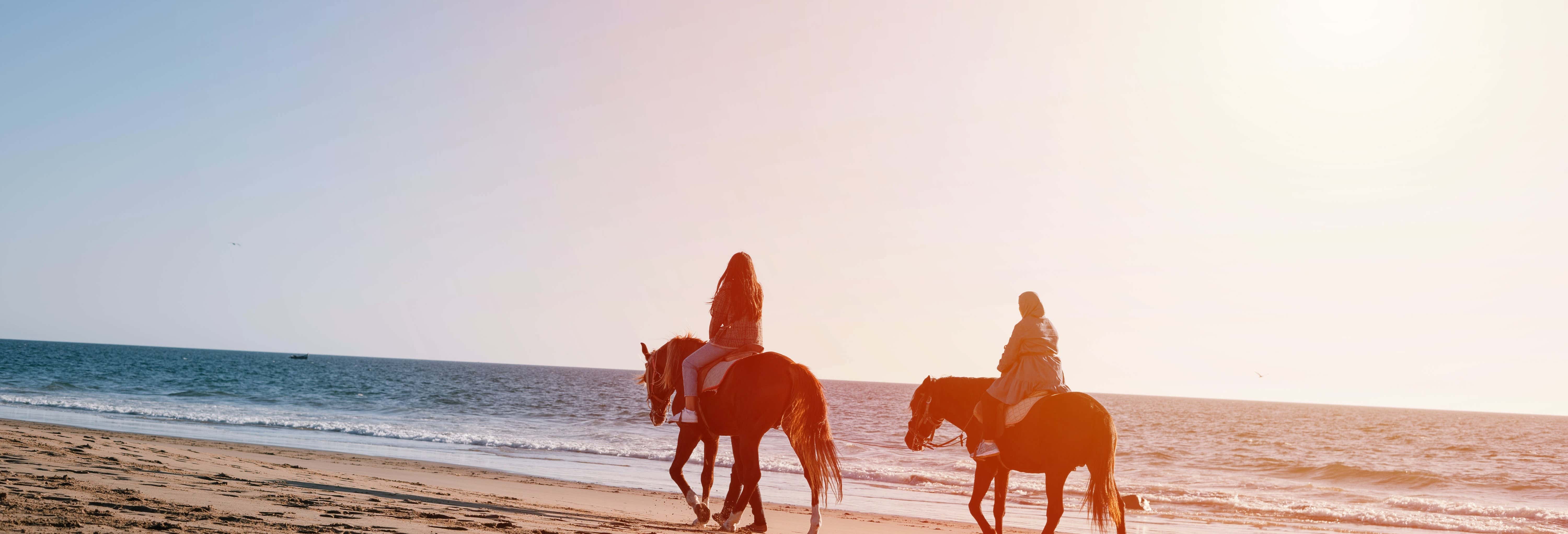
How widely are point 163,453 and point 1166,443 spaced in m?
27.8

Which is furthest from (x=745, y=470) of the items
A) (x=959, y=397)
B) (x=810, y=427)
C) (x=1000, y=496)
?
(x=1000, y=496)

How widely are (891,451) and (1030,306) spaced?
15.0m

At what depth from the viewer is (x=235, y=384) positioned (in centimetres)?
3981

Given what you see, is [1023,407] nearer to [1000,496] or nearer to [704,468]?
[1000,496]

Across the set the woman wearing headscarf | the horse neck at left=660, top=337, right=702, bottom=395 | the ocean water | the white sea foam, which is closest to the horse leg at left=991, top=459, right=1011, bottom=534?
the woman wearing headscarf

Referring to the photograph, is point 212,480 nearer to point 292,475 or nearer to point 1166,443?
point 292,475

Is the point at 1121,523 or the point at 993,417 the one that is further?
the point at 993,417

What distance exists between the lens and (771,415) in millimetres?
6473

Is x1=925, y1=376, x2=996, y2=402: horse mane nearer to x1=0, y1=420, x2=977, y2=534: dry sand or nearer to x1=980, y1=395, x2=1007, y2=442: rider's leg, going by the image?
x1=980, y1=395, x2=1007, y2=442: rider's leg

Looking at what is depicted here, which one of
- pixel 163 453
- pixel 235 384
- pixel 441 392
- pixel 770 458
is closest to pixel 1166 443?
pixel 770 458

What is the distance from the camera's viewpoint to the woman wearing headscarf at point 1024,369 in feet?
21.4

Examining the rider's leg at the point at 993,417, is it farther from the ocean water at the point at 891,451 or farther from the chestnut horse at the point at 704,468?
the chestnut horse at the point at 704,468

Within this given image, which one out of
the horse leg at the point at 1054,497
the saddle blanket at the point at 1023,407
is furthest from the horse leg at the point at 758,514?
the horse leg at the point at 1054,497

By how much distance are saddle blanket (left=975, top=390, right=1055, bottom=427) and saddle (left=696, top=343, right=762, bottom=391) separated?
82.4 inches
